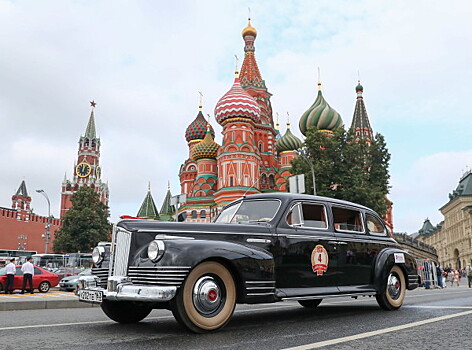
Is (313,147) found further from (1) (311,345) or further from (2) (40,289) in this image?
(1) (311,345)

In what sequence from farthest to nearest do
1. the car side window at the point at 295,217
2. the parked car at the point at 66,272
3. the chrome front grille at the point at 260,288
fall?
the parked car at the point at 66,272
the car side window at the point at 295,217
the chrome front grille at the point at 260,288

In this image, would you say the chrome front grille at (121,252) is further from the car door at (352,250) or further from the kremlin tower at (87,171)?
the kremlin tower at (87,171)

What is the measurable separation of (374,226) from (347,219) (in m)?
0.87

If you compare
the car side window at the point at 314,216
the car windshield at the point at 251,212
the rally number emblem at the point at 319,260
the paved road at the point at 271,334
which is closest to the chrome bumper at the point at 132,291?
the paved road at the point at 271,334

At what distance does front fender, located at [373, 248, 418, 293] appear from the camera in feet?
24.6

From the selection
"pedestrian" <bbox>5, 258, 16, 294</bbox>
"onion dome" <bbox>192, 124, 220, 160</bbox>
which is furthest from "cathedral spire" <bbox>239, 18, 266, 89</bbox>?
"pedestrian" <bbox>5, 258, 16, 294</bbox>

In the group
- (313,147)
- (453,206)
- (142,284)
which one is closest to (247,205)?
(142,284)

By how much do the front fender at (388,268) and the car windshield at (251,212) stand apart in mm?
2268

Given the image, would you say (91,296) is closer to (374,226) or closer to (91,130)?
(374,226)

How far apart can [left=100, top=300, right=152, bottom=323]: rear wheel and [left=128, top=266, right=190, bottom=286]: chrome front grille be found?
104 centimetres

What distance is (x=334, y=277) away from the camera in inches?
270

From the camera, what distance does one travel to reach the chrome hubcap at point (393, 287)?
774cm

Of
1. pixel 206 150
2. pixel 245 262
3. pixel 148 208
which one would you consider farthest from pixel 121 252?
pixel 148 208

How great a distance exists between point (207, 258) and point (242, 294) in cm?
68
